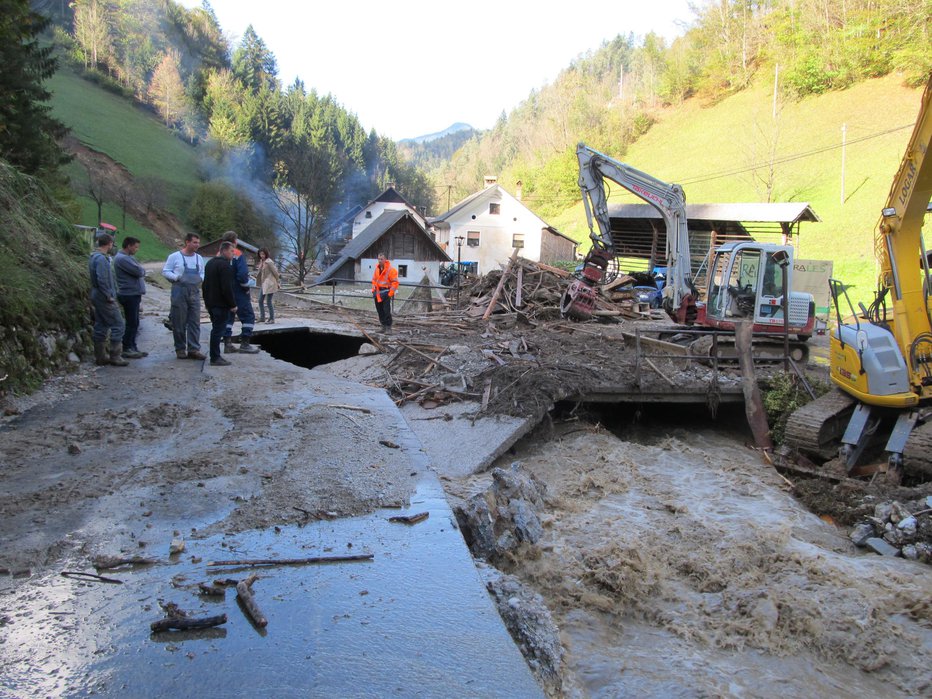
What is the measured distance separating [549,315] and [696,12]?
264 feet

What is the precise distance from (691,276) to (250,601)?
55.8 ft

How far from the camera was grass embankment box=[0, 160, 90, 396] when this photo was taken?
240 inches

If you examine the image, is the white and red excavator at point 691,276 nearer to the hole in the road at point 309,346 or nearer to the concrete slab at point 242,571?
the hole in the road at point 309,346

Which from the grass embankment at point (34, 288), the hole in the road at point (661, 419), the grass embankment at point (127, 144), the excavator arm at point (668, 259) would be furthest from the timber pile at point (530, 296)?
the grass embankment at point (127, 144)

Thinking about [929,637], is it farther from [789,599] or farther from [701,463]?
[701,463]

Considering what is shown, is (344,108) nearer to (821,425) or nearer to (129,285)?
(129,285)

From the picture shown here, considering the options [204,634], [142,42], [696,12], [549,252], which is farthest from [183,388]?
[142,42]

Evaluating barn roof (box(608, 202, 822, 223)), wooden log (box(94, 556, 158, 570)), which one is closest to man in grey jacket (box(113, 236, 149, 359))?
wooden log (box(94, 556, 158, 570))

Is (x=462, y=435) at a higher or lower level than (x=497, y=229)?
lower

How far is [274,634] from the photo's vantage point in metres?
2.75

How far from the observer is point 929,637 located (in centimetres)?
562

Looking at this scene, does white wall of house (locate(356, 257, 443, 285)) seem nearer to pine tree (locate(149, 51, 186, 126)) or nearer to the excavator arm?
the excavator arm

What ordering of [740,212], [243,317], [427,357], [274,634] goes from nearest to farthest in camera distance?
[274,634]
[243,317]
[427,357]
[740,212]

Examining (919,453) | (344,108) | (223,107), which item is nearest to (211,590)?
(919,453)
